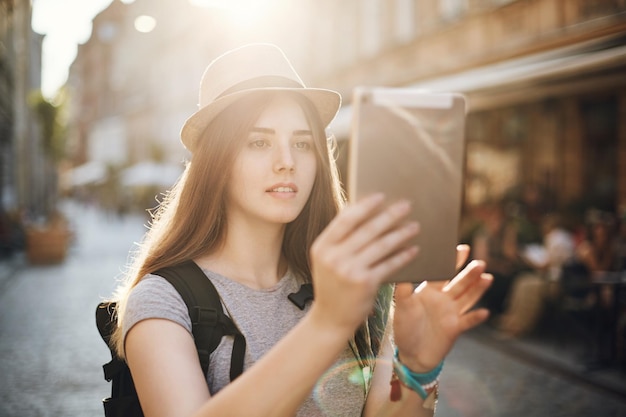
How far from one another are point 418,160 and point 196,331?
0.73 m

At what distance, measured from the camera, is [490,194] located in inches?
671

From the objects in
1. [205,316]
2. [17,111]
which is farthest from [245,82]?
[17,111]

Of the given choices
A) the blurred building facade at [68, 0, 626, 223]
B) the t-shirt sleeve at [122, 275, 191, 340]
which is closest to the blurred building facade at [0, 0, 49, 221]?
the blurred building facade at [68, 0, 626, 223]

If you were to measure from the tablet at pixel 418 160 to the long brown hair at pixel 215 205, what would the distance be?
0.65 m

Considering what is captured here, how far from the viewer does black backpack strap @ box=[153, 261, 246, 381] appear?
5.81ft

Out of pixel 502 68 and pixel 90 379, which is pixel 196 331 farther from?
pixel 502 68

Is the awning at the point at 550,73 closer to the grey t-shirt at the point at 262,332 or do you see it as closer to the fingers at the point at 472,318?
the grey t-shirt at the point at 262,332

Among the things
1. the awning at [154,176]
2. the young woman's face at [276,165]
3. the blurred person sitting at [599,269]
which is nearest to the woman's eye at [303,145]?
the young woman's face at [276,165]

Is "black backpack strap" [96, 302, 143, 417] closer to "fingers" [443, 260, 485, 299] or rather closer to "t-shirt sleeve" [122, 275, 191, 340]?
"t-shirt sleeve" [122, 275, 191, 340]

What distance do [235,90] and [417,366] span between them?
2.84 ft

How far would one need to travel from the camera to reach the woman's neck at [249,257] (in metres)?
2.05

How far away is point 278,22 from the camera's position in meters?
30.8

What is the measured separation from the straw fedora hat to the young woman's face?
0.06 meters

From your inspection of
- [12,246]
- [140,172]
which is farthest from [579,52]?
[140,172]
